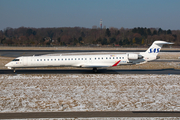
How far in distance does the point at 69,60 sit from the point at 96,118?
13574 millimetres

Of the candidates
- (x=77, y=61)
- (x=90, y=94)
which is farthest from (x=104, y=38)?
(x=90, y=94)

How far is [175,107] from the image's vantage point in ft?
37.7

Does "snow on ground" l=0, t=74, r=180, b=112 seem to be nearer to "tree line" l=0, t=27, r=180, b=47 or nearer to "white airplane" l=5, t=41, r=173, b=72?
"white airplane" l=5, t=41, r=173, b=72

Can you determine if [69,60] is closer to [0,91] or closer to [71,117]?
[0,91]

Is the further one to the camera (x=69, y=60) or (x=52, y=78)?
(x=69, y=60)

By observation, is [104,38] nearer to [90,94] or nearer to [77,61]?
[77,61]

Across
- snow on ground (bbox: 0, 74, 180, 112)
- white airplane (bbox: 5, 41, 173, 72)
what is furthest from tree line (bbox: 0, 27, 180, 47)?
snow on ground (bbox: 0, 74, 180, 112)

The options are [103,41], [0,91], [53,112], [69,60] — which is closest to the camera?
[53,112]

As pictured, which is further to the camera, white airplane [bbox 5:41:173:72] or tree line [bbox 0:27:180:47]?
tree line [bbox 0:27:180:47]

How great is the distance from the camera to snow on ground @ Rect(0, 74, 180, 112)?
11492 mm

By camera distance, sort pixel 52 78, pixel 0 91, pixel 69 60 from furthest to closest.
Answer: pixel 69 60 < pixel 52 78 < pixel 0 91

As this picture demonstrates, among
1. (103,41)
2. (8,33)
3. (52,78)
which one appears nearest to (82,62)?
(52,78)

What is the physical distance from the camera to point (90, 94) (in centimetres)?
1410

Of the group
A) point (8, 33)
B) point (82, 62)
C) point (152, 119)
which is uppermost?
point (8, 33)
